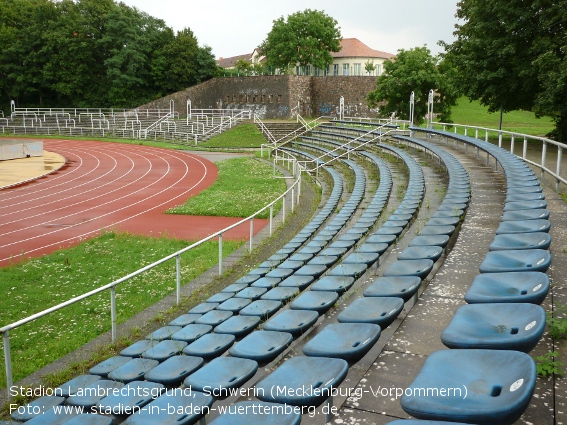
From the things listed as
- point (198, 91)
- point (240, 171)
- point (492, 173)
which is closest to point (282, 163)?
point (240, 171)

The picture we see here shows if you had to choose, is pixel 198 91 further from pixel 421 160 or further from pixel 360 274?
pixel 360 274

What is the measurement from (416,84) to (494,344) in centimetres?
3658

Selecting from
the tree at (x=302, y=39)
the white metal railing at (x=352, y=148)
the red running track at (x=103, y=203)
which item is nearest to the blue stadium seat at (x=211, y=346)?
the red running track at (x=103, y=203)

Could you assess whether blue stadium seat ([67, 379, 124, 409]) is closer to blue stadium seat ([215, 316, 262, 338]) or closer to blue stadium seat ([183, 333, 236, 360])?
blue stadium seat ([183, 333, 236, 360])

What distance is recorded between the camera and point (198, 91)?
5684 centimetres

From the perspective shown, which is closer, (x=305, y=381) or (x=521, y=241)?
(x=305, y=381)

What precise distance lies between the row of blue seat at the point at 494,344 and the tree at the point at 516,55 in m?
17.5

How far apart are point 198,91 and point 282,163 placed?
102 feet

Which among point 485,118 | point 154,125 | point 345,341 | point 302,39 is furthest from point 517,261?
point 302,39

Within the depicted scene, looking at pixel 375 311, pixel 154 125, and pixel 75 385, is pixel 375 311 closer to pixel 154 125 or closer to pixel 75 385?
pixel 75 385

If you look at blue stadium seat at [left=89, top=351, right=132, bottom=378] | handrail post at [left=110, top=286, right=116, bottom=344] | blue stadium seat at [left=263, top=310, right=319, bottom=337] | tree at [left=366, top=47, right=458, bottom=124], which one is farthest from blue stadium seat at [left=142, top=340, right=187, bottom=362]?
tree at [left=366, top=47, right=458, bottom=124]

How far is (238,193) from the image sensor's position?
20.9 metres

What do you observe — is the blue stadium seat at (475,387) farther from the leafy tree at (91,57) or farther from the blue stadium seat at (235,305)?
the leafy tree at (91,57)

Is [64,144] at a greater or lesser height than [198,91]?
lesser
